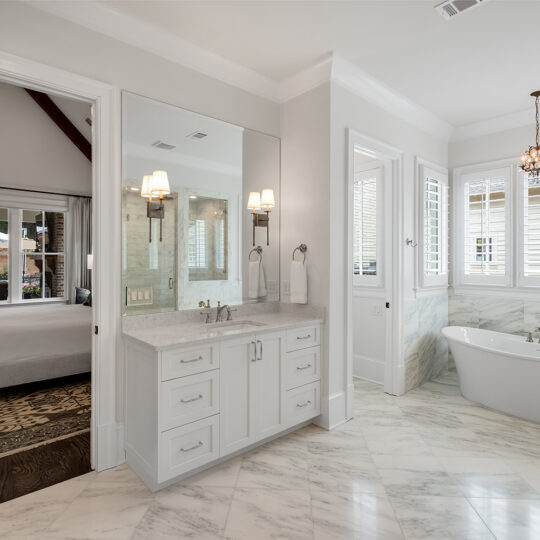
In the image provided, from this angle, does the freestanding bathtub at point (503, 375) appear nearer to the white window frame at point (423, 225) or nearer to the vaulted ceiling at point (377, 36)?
the white window frame at point (423, 225)

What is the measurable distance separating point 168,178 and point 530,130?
3756 millimetres

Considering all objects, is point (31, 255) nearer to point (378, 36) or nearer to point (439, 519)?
point (378, 36)

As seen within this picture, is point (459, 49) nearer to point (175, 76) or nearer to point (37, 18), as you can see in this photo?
point (175, 76)

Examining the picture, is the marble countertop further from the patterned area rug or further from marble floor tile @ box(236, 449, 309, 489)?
the patterned area rug

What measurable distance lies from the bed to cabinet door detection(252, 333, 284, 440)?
7.65 ft

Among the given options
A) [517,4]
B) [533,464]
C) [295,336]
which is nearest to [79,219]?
[295,336]

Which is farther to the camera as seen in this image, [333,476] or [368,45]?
[368,45]

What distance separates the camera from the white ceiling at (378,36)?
90.2 inches

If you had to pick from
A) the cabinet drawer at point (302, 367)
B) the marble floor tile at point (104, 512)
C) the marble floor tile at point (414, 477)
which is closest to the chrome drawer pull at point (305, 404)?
the cabinet drawer at point (302, 367)

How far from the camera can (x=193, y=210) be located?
280cm

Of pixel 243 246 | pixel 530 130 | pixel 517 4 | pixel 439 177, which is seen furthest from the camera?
pixel 439 177

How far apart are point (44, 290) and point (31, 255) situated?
58cm

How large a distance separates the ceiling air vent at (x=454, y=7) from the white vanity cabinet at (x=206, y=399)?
225 centimetres

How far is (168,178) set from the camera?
2.64 meters
